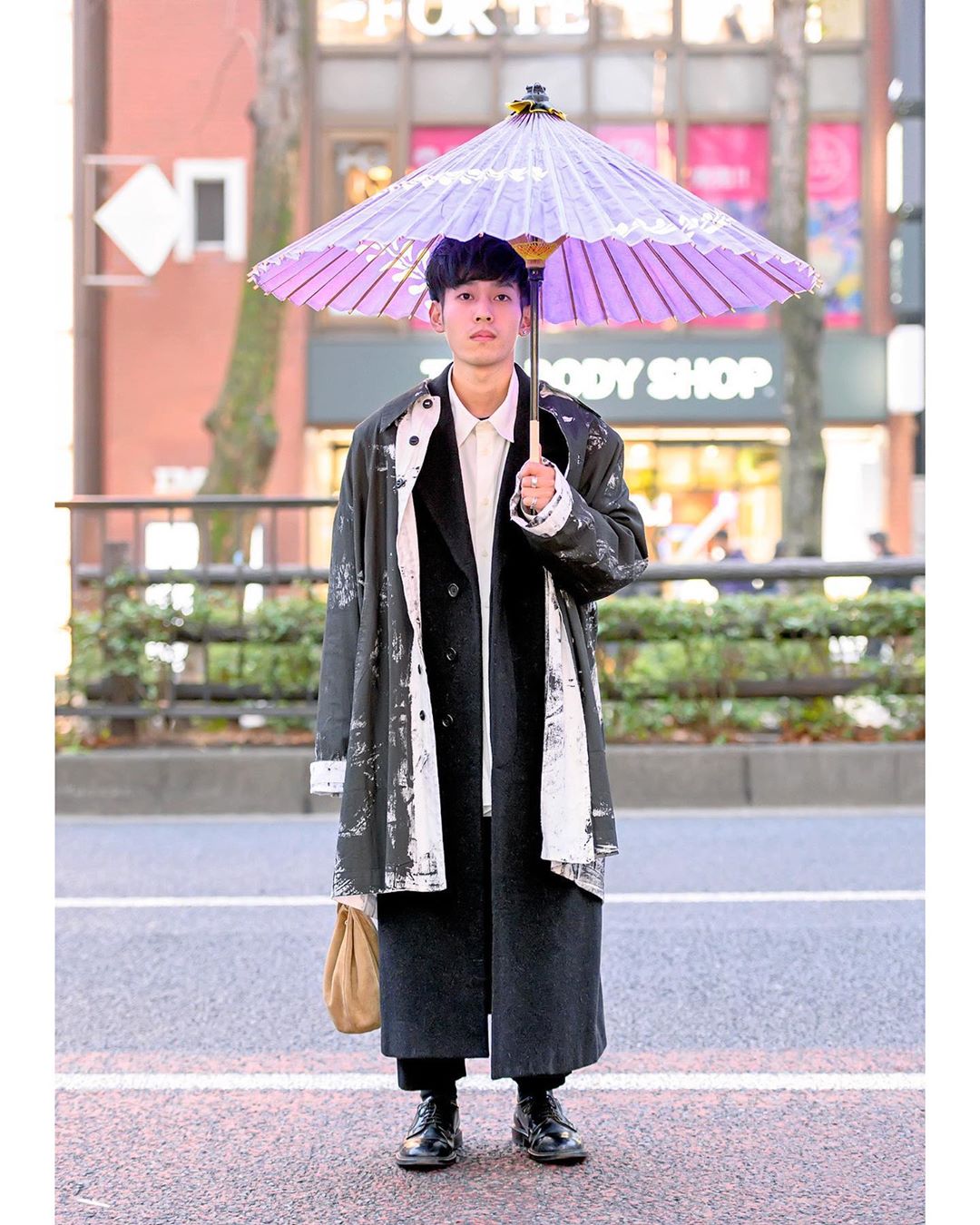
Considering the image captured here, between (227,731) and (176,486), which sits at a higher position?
(176,486)

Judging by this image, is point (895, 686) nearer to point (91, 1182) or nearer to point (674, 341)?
point (91, 1182)

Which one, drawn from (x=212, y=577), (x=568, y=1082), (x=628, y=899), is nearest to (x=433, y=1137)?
(x=568, y=1082)

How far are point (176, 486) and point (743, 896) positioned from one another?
16.5 metres

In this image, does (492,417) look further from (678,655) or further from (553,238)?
(678,655)

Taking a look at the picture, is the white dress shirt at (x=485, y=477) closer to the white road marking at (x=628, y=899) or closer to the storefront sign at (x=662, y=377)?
the white road marking at (x=628, y=899)

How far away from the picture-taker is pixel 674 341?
21.7 metres

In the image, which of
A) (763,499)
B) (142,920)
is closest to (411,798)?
(142,920)

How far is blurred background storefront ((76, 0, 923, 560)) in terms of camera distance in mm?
21656

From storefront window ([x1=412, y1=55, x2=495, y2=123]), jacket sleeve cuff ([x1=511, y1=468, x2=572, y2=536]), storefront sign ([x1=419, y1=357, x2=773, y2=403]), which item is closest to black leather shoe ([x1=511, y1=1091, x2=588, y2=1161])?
jacket sleeve cuff ([x1=511, y1=468, x2=572, y2=536])

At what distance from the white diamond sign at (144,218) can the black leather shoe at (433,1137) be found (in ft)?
58.5

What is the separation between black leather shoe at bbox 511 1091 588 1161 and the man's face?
5.19 ft

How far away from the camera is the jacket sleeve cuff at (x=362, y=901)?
3.32 metres

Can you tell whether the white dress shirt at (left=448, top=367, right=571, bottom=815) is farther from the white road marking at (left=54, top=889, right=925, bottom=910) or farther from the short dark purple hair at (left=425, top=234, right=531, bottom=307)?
the white road marking at (left=54, top=889, right=925, bottom=910)

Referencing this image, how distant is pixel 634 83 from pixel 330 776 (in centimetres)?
2000
